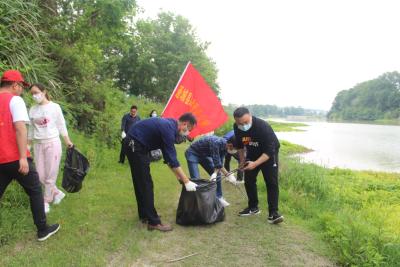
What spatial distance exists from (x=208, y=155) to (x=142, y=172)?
1.45 meters

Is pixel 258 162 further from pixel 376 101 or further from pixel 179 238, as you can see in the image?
pixel 376 101

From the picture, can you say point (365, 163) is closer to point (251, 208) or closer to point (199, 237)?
point (251, 208)

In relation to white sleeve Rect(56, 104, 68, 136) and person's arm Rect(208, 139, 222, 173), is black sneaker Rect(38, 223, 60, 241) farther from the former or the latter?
person's arm Rect(208, 139, 222, 173)

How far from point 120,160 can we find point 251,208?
15.2 ft

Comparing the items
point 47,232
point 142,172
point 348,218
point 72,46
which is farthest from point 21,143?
point 72,46

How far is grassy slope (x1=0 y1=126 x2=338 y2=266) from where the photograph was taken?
3574 mm

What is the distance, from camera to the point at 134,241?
405 cm

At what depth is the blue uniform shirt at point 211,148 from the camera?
534cm

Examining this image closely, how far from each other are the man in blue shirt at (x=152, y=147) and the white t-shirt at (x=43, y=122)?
1.09 meters

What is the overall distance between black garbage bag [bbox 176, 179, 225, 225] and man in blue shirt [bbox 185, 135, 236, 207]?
70cm

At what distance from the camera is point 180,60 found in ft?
87.2

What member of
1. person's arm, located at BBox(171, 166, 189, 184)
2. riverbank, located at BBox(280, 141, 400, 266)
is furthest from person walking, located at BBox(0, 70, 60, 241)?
riverbank, located at BBox(280, 141, 400, 266)

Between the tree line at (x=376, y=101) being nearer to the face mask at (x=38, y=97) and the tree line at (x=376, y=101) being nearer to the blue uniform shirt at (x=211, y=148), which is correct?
the blue uniform shirt at (x=211, y=148)

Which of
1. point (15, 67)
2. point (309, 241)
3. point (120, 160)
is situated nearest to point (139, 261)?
point (309, 241)
